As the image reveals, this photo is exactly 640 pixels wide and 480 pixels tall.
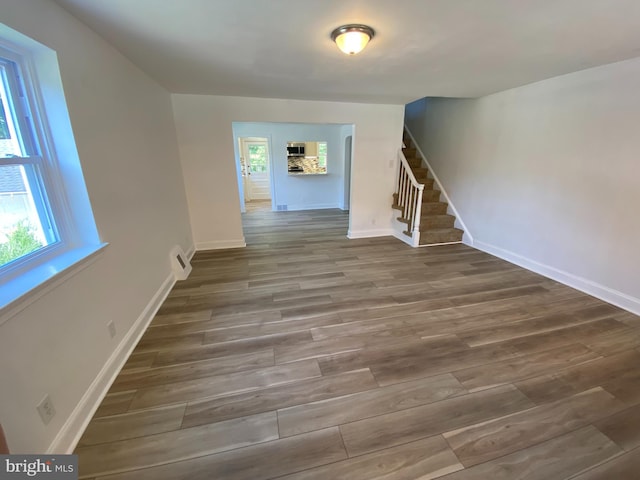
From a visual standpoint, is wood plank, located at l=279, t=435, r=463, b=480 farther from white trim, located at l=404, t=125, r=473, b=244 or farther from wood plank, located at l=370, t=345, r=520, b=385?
white trim, located at l=404, t=125, r=473, b=244

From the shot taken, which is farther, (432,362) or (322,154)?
(322,154)

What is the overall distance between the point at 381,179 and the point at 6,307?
4662mm

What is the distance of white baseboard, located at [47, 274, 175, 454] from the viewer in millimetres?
1340

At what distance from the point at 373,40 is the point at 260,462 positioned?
2.82 m

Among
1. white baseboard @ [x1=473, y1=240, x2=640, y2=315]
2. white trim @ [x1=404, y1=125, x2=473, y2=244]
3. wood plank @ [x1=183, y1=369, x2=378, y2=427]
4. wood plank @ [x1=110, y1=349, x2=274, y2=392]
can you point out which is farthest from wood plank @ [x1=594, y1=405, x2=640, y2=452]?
white trim @ [x1=404, y1=125, x2=473, y2=244]

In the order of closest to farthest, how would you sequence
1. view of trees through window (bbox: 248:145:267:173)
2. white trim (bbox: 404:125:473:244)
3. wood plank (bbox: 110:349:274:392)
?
wood plank (bbox: 110:349:274:392) < white trim (bbox: 404:125:473:244) < view of trees through window (bbox: 248:145:267:173)

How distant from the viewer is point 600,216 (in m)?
2.75

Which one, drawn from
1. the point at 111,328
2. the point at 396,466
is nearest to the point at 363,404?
the point at 396,466

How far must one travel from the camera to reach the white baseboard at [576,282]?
2596mm

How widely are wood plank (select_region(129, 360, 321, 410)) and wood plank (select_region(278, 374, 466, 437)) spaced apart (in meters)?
0.26

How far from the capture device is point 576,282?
3.00 metres

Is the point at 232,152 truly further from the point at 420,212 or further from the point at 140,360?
the point at 420,212

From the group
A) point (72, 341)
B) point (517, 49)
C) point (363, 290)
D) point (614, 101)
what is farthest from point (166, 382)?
point (614, 101)

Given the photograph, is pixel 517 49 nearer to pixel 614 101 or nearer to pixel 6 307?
pixel 614 101
